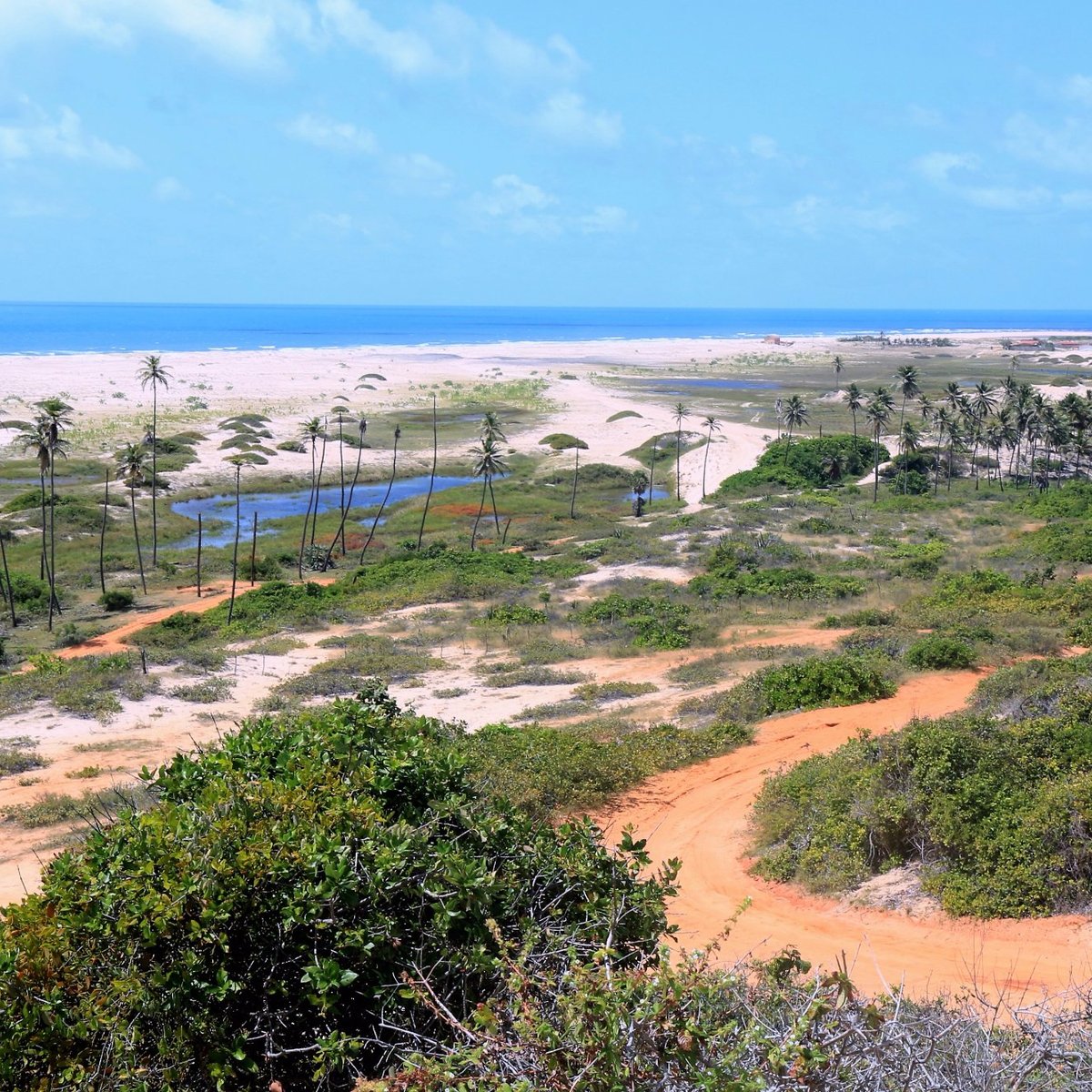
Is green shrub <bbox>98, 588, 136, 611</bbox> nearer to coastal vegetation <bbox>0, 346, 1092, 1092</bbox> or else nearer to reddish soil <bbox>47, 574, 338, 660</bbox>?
coastal vegetation <bbox>0, 346, 1092, 1092</bbox>

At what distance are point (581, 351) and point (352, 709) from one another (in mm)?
190260

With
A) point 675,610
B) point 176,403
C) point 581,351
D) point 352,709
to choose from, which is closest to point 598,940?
point 352,709

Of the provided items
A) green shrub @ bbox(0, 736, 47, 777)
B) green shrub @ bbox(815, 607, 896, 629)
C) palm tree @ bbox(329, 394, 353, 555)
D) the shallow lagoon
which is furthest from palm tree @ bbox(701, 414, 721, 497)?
green shrub @ bbox(0, 736, 47, 777)

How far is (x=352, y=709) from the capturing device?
28.4ft

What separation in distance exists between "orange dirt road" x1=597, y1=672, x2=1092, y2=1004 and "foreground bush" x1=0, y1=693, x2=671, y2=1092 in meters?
1.70

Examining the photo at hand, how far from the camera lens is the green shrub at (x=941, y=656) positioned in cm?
1916

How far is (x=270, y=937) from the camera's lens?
580 cm

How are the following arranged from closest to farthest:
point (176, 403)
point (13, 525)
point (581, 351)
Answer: point (13, 525), point (176, 403), point (581, 351)

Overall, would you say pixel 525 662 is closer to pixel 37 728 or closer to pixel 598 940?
pixel 37 728

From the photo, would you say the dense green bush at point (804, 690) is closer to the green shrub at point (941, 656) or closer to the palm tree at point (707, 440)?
the green shrub at point (941, 656)

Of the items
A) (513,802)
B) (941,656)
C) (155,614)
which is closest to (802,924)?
(513,802)

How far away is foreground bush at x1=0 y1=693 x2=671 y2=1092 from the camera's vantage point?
5.34 metres

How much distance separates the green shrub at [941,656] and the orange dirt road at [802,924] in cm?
479

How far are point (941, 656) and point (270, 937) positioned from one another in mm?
16254
